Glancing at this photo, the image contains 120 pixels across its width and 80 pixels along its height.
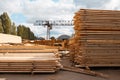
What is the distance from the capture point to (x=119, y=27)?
472 inches

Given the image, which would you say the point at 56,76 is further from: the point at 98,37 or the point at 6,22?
the point at 6,22

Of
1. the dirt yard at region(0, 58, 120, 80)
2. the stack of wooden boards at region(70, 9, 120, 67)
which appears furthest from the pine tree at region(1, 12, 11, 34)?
the dirt yard at region(0, 58, 120, 80)

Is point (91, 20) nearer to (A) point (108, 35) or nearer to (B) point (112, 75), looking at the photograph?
(A) point (108, 35)

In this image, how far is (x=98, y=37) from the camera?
12.0 metres

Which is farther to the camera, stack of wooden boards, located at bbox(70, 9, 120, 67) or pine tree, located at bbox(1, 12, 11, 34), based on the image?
pine tree, located at bbox(1, 12, 11, 34)

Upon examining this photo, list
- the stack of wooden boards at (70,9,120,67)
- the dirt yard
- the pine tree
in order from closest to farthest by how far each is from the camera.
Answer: the dirt yard < the stack of wooden boards at (70,9,120,67) < the pine tree

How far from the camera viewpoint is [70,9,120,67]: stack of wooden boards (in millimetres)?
11781

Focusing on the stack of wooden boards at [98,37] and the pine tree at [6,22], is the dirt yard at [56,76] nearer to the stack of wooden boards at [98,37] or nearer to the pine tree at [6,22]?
the stack of wooden boards at [98,37]

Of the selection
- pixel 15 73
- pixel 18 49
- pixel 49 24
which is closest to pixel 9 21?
pixel 49 24

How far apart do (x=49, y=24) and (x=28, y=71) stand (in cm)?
5867

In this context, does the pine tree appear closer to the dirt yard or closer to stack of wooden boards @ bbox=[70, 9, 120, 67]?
stack of wooden boards @ bbox=[70, 9, 120, 67]

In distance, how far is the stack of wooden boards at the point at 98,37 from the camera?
11.8 metres

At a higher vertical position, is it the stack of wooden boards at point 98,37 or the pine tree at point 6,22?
the pine tree at point 6,22

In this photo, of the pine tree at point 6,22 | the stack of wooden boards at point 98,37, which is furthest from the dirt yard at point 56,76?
the pine tree at point 6,22
